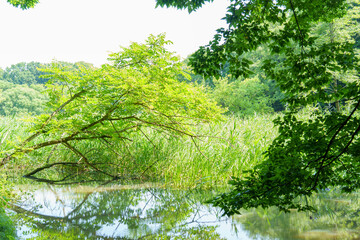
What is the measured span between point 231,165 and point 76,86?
10.2 ft

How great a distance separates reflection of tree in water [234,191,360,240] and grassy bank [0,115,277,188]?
1599mm

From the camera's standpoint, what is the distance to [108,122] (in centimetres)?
502

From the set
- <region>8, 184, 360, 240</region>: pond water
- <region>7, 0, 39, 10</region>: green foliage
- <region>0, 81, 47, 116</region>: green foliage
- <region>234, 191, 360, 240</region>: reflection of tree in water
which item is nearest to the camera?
<region>234, 191, 360, 240</region>: reflection of tree in water

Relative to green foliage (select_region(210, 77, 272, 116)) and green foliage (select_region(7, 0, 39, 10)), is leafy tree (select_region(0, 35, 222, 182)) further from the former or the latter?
green foliage (select_region(210, 77, 272, 116))

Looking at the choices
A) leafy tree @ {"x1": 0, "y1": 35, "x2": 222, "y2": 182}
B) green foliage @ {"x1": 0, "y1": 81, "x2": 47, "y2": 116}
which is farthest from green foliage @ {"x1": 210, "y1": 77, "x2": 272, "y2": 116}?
green foliage @ {"x1": 0, "y1": 81, "x2": 47, "y2": 116}

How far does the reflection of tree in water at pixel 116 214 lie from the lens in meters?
3.11

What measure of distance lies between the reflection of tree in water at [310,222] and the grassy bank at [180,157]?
1.60m

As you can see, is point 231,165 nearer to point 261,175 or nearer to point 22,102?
point 261,175

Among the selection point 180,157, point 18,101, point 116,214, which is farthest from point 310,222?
point 18,101

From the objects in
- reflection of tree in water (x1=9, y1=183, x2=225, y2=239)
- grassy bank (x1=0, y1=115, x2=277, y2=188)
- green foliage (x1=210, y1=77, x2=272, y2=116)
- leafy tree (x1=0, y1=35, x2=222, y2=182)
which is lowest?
reflection of tree in water (x1=9, y1=183, x2=225, y2=239)

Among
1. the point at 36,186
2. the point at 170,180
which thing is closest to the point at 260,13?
the point at 170,180

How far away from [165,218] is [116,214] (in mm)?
730

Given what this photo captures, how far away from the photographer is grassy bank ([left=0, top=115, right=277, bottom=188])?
214 inches

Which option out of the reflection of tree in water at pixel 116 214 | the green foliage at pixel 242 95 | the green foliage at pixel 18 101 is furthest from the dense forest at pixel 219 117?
the green foliage at pixel 18 101
